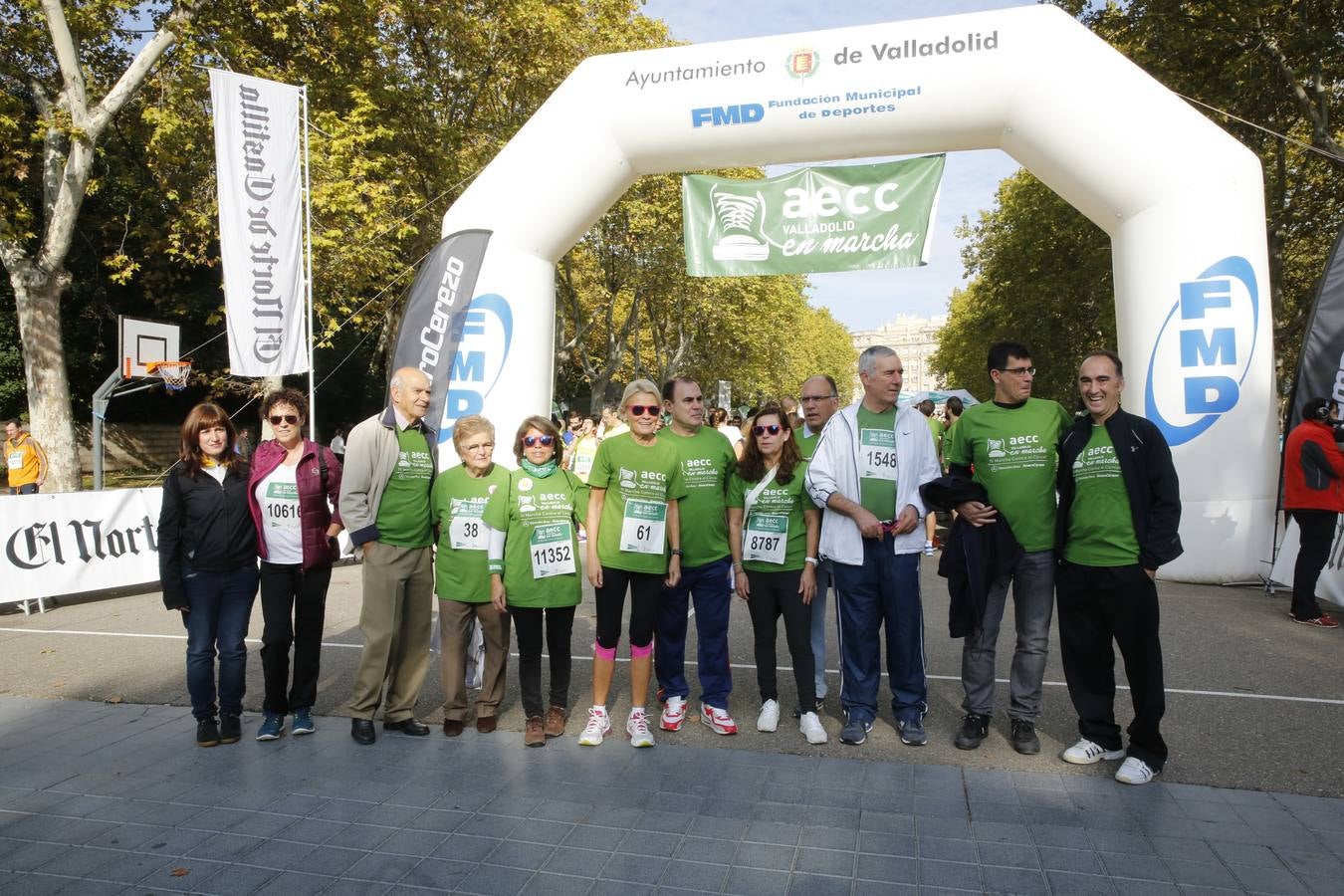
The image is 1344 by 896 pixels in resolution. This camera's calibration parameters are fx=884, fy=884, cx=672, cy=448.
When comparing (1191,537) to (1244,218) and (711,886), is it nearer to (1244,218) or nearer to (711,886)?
(1244,218)

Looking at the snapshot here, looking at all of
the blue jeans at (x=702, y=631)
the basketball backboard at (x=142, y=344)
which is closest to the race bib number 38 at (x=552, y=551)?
the blue jeans at (x=702, y=631)

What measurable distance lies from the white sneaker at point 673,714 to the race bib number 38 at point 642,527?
86 cm

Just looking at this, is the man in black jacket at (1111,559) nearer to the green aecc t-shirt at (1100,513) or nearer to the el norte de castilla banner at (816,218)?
the green aecc t-shirt at (1100,513)

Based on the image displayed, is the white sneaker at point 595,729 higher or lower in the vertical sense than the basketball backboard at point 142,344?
lower

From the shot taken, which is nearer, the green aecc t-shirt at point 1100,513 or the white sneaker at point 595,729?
the green aecc t-shirt at point 1100,513

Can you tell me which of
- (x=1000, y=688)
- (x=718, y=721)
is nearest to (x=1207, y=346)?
(x=1000, y=688)

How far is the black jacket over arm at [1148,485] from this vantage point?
3.88 metres

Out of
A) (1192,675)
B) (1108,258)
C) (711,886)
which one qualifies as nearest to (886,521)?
(711,886)

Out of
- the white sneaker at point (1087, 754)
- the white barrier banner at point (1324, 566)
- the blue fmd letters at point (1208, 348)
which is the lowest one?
the white sneaker at point (1087, 754)

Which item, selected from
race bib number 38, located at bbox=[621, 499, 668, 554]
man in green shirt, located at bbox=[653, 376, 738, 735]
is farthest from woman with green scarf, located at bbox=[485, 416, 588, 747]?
man in green shirt, located at bbox=[653, 376, 738, 735]

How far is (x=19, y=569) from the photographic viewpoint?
26.6 ft

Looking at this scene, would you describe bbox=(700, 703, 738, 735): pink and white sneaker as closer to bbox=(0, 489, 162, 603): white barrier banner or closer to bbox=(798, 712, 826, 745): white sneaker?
bbox=(798, 712, 826, 745): white sneaker

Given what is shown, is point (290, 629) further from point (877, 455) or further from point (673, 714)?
point (877, 455)

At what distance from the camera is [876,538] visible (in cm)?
441
